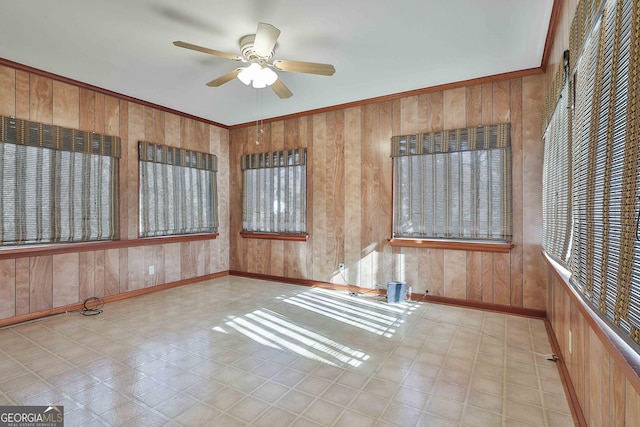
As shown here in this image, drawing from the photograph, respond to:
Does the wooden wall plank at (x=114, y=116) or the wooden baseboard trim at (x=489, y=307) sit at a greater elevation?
the wooden wall plank at (x=114, y=116)

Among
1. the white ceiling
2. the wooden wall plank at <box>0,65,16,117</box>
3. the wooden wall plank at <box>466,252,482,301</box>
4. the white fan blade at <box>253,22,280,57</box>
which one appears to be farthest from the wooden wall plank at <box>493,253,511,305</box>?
the wooden wall plank at <box>0,65,16,117</box>

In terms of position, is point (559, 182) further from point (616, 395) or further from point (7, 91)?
point (7, 91)

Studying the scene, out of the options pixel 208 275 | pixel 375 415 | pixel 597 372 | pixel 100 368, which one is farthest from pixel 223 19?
pixel 208 275

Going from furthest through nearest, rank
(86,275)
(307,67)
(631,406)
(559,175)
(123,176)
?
(123,176)
(86,275)
(307,67)
(559,175)
(631,406)

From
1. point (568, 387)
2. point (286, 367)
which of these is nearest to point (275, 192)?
point (286, 367)

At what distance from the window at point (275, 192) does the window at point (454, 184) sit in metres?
1.50

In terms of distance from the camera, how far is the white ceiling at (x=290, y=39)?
234 cm

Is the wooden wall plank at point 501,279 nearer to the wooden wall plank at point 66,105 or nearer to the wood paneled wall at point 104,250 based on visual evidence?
the wood paneled wall at point 104,250

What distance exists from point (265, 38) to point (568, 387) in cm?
312

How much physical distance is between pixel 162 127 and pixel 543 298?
209 inches

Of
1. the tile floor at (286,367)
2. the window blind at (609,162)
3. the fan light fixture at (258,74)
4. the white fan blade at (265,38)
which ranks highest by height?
the white fan blade at (265,38)

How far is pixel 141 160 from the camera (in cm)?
427

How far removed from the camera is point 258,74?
263cm

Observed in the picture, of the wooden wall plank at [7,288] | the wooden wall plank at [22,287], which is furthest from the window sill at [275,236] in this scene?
the wooden wall plank at [7,288]
